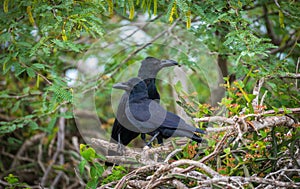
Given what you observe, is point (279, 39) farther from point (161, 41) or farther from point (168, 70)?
point (168, 70)

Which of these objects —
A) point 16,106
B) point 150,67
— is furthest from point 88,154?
point 16,106

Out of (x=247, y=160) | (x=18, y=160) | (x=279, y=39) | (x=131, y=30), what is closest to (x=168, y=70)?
(x=131, y=30)

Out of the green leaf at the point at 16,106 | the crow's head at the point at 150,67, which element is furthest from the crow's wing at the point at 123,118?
the green leaf at the point at 16,106

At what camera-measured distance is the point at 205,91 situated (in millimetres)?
5602

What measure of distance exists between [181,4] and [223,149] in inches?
36.8

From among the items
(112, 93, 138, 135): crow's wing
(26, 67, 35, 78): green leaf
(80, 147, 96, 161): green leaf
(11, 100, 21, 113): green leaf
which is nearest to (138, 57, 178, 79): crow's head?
(112, 93, 138, 135): crow's wing

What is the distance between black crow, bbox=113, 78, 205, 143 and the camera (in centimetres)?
283

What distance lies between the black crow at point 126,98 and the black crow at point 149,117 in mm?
53

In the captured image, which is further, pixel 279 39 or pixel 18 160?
pixel 18 160

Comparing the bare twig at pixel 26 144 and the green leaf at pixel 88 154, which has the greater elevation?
the green leaf at pixel 88 154

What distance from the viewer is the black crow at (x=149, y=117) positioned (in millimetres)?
2828

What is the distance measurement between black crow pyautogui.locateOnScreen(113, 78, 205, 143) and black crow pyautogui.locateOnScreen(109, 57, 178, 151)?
0.05 meters

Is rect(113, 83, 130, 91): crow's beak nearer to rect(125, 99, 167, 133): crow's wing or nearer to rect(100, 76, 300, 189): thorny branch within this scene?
rect(125, 99, 167, 133): crow's wing

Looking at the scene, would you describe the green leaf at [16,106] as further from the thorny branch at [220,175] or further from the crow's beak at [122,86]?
the thorny branch at [220,175]
